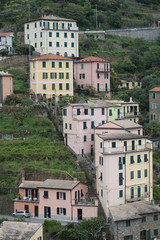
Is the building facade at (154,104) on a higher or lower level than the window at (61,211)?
higher

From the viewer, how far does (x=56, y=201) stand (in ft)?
216

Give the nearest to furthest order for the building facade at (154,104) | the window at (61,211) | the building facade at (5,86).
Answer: the window at (61,211) < the building facade at (5,86) < the building facade at (154,104)

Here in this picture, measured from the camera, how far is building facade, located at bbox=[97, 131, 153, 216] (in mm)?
66750

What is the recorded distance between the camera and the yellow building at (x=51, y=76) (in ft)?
287

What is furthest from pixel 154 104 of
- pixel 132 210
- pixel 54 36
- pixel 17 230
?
pixel 17 230

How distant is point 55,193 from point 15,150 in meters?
9.23

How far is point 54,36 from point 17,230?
4749 cm

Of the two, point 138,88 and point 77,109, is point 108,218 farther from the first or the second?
point 138,88

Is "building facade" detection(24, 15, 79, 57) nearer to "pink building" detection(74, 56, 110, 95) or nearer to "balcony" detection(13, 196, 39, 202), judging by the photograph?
"pink building" detection(74, 56, 110, 95)

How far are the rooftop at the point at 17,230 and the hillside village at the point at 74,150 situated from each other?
0.09 meters

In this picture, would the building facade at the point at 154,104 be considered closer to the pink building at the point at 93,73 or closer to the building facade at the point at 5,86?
the pink building at the point at 93,73

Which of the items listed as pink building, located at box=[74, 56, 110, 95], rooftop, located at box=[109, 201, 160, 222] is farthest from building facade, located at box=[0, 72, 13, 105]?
rooftop, located at box=[109, 201, 160, 222]

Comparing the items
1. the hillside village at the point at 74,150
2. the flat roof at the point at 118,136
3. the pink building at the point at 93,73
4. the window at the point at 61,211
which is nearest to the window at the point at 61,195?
the hillside village at the point at 74,150

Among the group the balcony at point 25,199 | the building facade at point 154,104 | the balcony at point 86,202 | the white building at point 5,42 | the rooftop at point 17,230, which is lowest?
the rooftop at point 17,230
